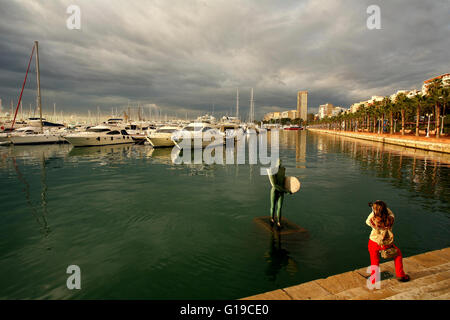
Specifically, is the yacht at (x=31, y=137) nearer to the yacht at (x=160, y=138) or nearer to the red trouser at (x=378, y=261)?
the yacht at (x=160, y=138)

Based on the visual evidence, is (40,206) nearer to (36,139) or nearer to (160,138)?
(160,138)

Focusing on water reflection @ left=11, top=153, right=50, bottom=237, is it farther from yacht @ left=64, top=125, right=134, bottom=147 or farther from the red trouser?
yacht @ left=64, top=125, right=134, bottom=147

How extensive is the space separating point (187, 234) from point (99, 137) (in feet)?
119

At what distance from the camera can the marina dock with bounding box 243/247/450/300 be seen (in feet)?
11.9

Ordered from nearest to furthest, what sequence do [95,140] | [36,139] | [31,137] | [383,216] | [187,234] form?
[383,216]
[187,234]
[95,140]
[31,137]
[36,139]

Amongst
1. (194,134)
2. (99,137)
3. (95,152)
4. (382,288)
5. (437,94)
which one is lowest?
(382,288)

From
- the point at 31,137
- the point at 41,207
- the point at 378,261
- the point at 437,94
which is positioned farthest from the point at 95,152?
the point at 437,94

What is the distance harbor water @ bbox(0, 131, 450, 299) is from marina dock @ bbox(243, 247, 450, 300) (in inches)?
44.8

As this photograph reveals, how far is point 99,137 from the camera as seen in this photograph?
37.9 meters

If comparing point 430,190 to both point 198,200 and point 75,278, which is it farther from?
point 75,278

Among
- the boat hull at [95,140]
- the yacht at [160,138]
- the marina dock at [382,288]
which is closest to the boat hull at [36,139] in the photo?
the boat hull at [95,140]

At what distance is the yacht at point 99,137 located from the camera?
117 feet

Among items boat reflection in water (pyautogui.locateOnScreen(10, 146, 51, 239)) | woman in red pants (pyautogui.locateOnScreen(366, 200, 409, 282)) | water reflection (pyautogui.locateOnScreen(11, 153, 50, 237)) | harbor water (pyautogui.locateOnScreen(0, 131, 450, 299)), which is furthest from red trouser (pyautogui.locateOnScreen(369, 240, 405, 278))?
water reflection (pyautogui.locateOnScreen(11, 153, 50, 237))

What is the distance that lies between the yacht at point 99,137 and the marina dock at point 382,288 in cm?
3933
